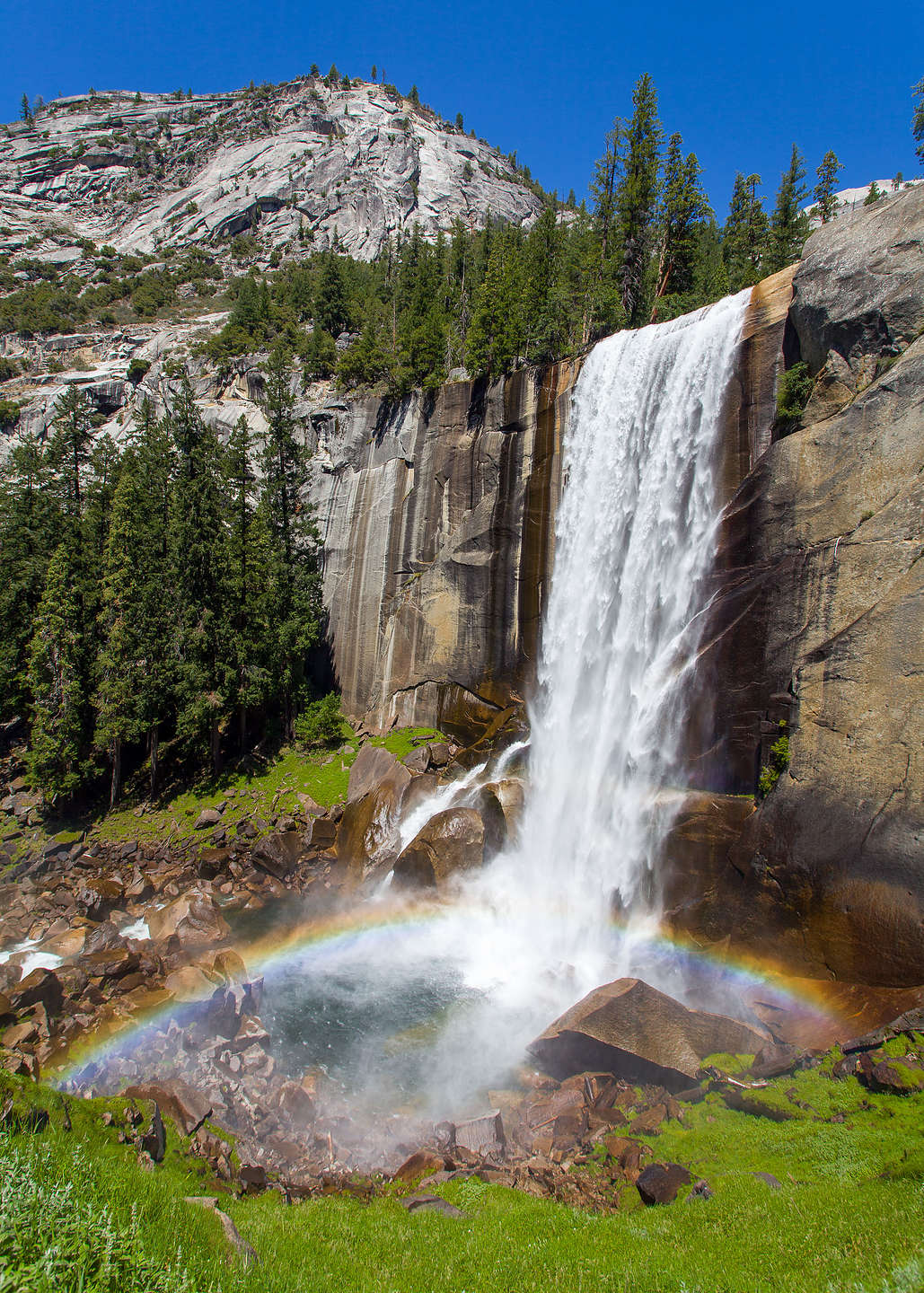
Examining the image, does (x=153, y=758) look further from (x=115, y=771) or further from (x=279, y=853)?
(x=279, y=853)

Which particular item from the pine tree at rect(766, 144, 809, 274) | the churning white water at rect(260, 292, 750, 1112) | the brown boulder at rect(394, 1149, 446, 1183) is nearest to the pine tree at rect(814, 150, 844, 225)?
the pine tree at rect(766, 144, 809, 274)

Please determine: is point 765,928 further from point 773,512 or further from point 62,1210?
point 62,1210

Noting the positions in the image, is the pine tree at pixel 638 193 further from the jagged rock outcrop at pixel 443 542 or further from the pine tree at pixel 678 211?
the jagged rock outcrop at pixel 443 542

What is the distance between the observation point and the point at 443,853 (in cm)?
2316

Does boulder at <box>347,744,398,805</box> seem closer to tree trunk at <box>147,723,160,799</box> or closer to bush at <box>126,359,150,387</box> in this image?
tree trunk at <box>147,723,160,799</box>

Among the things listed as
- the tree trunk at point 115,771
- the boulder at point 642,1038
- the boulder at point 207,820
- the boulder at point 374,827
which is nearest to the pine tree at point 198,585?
the tree trunk at point 115,771

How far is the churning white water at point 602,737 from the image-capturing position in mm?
17891

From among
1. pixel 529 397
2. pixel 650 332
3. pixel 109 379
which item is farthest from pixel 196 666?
pixel 109 379

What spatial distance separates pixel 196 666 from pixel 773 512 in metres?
26.8

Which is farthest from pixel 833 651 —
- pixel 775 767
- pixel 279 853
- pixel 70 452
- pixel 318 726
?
pixel 70 452

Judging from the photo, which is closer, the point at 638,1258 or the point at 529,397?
the point at 638,1258

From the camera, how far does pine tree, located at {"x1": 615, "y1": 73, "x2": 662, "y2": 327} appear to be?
36.4 m

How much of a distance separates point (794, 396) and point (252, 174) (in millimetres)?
149351

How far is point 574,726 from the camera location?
25109mm
